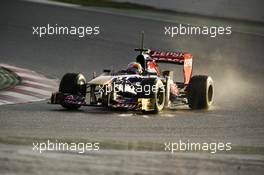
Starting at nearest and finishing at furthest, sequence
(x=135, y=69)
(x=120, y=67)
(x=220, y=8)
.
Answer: (x=135, y=69) → (x=120, y=67) → (x=220, y=8)

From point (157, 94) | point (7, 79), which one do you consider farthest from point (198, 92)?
point (7, 79)

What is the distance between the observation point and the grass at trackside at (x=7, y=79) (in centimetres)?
1256

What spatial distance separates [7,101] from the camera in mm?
11383

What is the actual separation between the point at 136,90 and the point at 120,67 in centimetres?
484

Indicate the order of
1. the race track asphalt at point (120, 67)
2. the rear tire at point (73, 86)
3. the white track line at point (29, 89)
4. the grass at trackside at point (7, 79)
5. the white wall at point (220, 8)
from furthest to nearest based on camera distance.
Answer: the white wall at point (220, 8) < the grass at trackside at point (7, 79) < the white track line at point (29, 89) < the rear tire at point (73, 86) < the race track asphalt at point (120, 67)

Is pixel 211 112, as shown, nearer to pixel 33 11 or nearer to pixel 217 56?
pixel 217 56

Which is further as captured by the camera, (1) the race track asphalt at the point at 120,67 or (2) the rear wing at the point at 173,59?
(2) the rear wing at the point at 173,59

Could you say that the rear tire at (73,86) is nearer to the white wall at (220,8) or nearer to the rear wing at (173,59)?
the rear wing at (173,59)

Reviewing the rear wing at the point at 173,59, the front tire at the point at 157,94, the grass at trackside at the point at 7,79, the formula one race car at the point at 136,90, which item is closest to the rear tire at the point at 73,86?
the formula one race car at the point at 136,90

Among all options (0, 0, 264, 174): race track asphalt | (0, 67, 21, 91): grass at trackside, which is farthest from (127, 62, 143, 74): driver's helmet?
(0, 67, 21, 91): grass at trackside

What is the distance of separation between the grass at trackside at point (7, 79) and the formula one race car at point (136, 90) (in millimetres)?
1431

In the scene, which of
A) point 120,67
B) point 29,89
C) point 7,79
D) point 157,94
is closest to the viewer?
point 157,94

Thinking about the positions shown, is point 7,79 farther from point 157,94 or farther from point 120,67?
point 120,67

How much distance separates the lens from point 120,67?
52.5 ft
